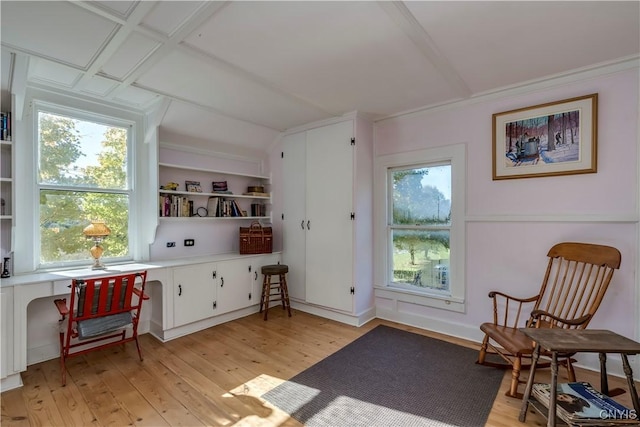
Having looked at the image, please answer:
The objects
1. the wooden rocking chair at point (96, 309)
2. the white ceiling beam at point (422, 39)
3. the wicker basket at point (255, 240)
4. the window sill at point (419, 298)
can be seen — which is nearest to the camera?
the white ceiling beam at point (422, 39)

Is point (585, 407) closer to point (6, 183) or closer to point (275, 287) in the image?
point (275, 287)

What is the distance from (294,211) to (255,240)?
26.3 inches

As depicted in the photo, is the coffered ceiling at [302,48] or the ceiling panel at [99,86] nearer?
the coffered ceiling at [302,48]

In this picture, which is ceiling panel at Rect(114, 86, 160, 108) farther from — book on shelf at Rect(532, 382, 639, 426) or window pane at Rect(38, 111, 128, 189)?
book on shelf at Rect(532, 382, 639, 426)

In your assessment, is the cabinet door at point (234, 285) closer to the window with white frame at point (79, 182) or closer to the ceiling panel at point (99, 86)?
the window with white frame at point (79, 182)

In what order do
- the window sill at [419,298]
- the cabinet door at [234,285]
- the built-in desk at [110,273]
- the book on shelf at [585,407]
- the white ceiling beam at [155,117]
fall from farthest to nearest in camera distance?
the cabinet door at [234,285] → the window sill at [419,298] → the white ceiling beam at [155,117] → the built-in desk at [110,273] → the book on shelf at [585,407]

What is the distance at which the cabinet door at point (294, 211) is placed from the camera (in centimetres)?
398

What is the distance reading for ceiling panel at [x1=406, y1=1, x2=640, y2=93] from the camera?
5.66 feet

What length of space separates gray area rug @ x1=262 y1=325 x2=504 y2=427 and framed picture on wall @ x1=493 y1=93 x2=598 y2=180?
183cm

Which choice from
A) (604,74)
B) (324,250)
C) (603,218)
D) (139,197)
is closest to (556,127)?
(604,74)

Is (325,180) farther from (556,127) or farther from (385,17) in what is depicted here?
(556,127)

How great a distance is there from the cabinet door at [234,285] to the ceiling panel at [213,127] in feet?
Answer: 5.38

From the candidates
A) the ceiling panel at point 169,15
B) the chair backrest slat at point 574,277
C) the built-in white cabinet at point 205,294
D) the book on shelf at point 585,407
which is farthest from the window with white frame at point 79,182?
the chair backrest slat at point 574,277

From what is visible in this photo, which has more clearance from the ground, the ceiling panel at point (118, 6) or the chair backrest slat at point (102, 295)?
the ceiling panel at point (118, 6)
